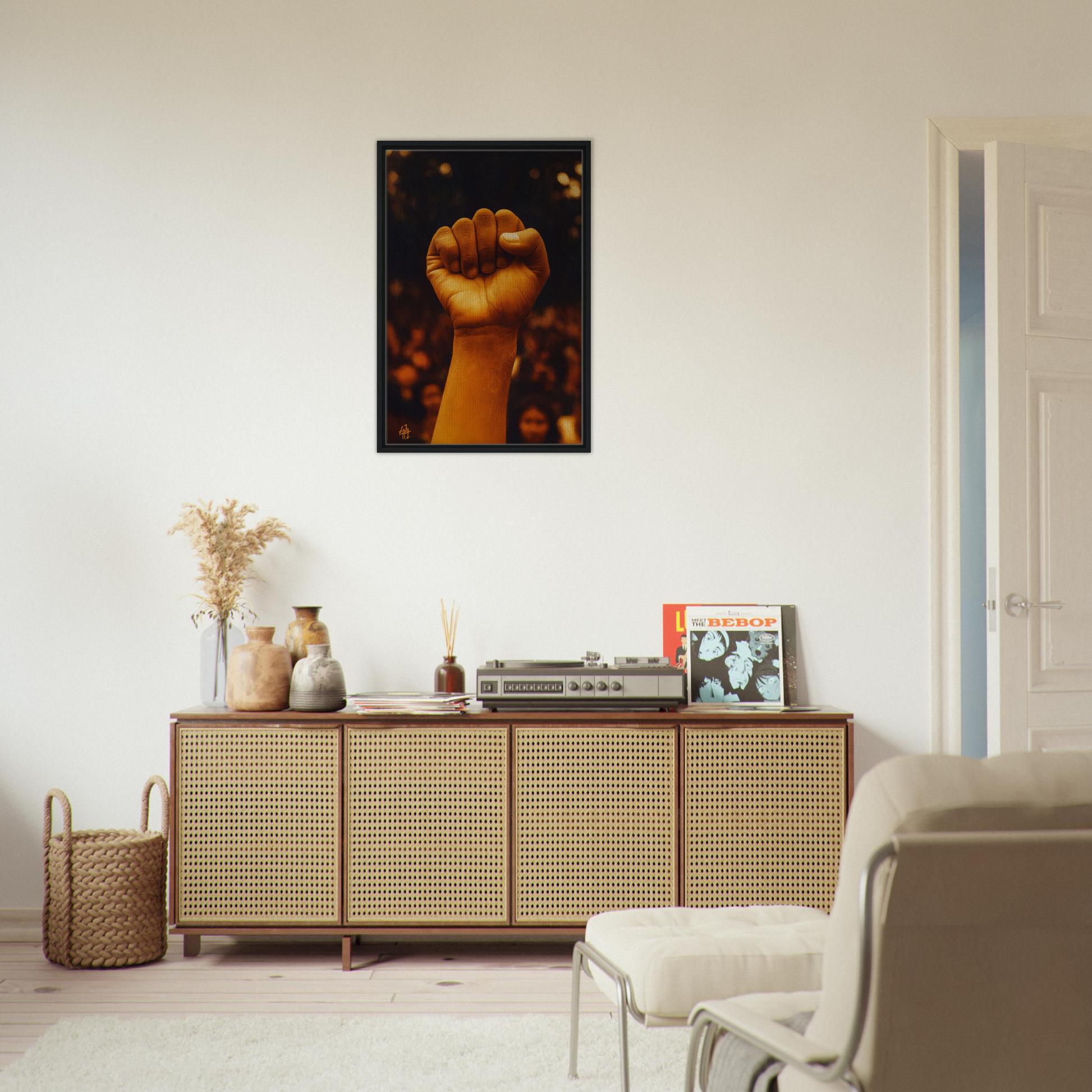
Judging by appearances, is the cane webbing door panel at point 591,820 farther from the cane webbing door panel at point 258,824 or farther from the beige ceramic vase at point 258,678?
the beige ceramic vase at point 258,678

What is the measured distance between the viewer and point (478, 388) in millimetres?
3590

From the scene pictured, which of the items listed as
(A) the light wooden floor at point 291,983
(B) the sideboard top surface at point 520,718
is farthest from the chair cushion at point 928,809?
(B) the sideboard top surface at point 520,718

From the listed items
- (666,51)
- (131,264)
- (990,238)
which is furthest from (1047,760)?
(131,264)

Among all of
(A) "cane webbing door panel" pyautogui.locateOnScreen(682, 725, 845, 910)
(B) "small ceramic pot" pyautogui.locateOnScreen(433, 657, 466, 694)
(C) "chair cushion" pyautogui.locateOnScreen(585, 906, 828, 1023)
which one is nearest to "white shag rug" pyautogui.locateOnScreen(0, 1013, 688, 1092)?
(C) "chair cushion" pyautogui.locateOnScreen(585, 906, 828, 1023)

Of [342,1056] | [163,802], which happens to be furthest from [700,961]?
[163,802]

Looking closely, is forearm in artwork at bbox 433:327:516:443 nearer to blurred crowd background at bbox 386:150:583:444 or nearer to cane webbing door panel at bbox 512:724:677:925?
blurred crowd background at bbox 386:150:583:444

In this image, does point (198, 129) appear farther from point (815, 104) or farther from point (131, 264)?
point (815, 104)

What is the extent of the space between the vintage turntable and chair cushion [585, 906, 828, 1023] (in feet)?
3.28

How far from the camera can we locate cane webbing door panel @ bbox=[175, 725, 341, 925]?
122 inches

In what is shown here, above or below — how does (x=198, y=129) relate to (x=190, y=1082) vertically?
above

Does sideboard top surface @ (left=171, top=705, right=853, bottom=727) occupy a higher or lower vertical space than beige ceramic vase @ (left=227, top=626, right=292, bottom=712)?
lower

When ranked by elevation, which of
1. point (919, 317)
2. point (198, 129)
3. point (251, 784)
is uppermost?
point (198, 129)

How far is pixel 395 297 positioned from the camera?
11.8ft

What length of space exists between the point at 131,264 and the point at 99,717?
1.53 meters
